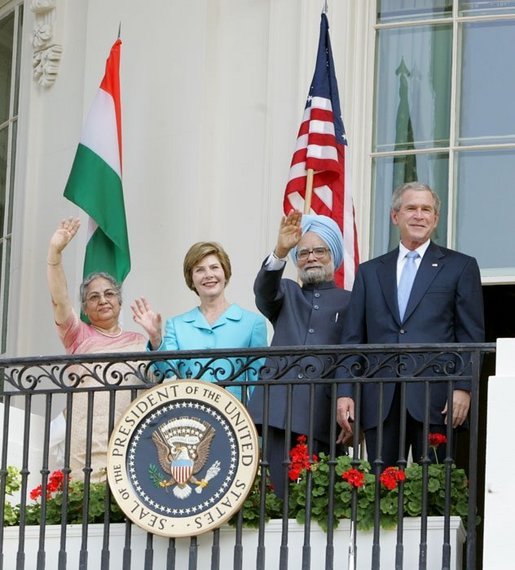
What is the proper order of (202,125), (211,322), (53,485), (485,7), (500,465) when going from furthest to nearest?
1. (202,125)
2. (485,7)
3. (211,322)
4. (53,485)
5. (500,465)

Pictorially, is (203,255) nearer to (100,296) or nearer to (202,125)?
(100,296)

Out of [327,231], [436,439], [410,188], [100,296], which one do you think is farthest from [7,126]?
[436,439]

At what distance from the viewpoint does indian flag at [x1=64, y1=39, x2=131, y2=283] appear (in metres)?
12.3

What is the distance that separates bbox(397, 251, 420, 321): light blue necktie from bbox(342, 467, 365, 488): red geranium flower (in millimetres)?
835

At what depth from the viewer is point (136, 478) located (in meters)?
9.80

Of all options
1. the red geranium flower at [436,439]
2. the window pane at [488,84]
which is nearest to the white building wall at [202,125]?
the window pane at [488,84]

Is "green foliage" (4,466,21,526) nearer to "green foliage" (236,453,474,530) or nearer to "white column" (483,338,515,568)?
"green foliage" (236,453,474,530)

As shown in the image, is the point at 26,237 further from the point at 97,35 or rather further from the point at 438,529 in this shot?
the point at 438,529

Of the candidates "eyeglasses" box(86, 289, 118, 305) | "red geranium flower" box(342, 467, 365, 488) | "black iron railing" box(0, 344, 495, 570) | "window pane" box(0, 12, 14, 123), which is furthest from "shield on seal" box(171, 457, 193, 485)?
"window pane" box(0, 12, 14, 123)

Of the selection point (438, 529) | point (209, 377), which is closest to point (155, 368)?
point (209, 377)

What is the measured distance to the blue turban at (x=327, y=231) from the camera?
1030 cm

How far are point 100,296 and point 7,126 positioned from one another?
354 centimetres

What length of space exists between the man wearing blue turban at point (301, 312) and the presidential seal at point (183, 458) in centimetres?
22

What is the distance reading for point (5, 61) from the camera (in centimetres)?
1420
